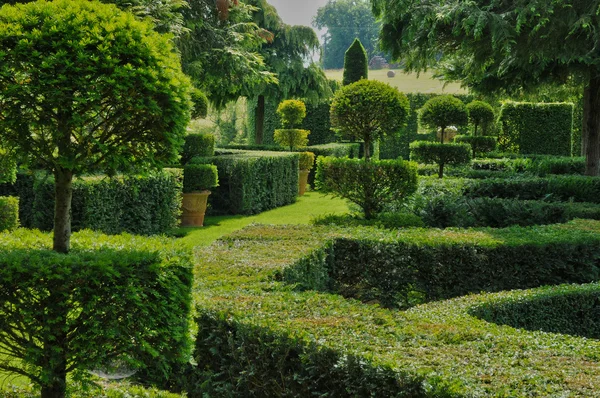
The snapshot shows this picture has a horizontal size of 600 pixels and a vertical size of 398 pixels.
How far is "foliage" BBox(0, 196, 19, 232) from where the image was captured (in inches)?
310

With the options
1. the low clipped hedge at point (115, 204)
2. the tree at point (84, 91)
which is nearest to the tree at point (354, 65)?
the low clipped hedge at point (115, 204)

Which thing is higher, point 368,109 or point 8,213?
point 368,109

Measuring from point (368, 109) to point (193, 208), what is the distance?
4132mm

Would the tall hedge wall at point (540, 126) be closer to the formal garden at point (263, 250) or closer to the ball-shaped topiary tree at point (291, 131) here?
the ball-shaped topiary tree at point (291, 131)

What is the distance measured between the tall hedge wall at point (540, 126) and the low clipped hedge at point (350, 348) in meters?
19.7

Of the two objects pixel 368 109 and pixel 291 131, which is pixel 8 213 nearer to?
pixel 368 109

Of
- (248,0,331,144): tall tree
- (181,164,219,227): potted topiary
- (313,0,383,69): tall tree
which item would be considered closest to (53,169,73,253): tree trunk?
(181,164,219,227): potted topiary

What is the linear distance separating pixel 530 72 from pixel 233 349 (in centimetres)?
1232

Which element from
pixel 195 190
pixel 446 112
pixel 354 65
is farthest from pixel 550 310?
pixel 354 65

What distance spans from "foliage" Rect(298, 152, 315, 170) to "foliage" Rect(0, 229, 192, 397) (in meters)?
15.7

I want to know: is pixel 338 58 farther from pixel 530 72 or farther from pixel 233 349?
pixel 233 349

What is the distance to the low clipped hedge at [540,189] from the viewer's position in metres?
11.8

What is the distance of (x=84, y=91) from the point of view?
3338mm

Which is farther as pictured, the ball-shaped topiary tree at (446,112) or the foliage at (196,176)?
the ball-shaped topiary tree at (446,112)
